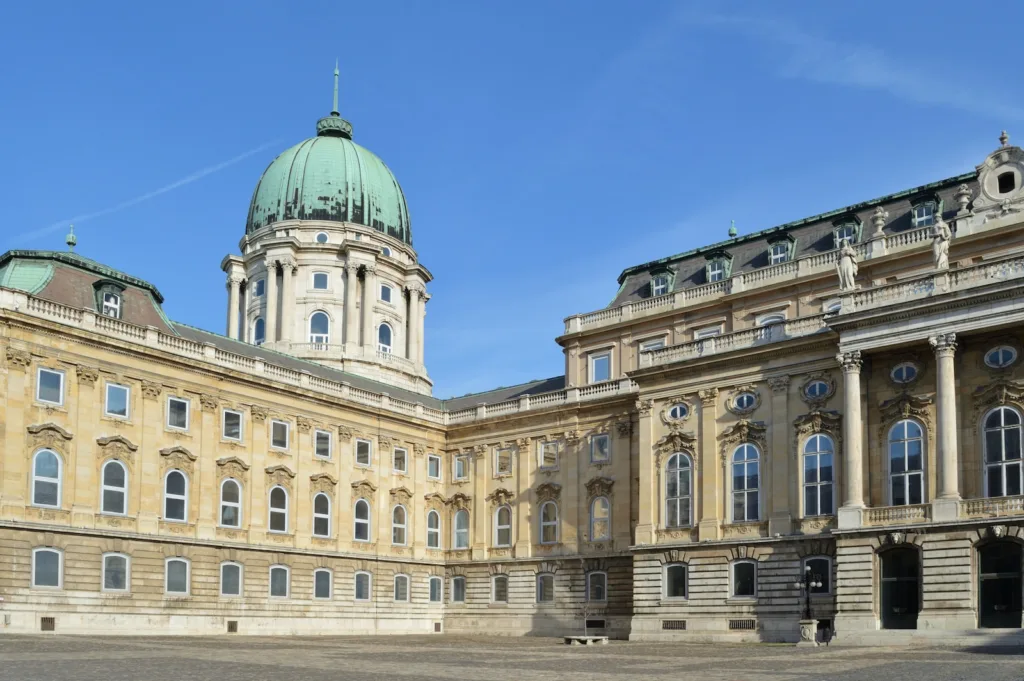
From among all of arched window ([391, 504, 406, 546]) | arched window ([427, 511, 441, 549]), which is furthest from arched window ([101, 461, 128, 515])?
arched window ([427, 511, 441, 549])

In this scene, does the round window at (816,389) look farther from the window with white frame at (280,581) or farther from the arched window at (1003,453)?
the window with white frame at (280,581)

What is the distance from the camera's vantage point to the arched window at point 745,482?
56312mm

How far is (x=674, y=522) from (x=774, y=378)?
921 cm

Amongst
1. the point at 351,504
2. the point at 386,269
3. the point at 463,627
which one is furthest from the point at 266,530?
the point at 386,269

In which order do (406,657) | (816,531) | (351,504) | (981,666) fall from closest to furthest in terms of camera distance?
(981,666) < (406,657) < (816,531) < (351,504)

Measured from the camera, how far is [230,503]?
204ft

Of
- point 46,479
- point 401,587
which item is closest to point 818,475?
point 401,587

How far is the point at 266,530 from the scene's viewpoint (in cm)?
6384

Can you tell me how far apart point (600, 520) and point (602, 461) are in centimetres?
346

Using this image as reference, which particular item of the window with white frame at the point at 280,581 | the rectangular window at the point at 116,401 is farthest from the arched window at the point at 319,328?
the rectangular window at the point at 116,401

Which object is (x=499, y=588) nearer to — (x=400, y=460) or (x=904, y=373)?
(x=400, y=460)

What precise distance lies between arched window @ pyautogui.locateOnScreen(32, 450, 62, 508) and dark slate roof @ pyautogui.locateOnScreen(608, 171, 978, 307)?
112 feet

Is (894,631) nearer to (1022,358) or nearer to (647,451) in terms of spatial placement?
(1022,358)

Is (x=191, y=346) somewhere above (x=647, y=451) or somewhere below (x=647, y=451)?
above
